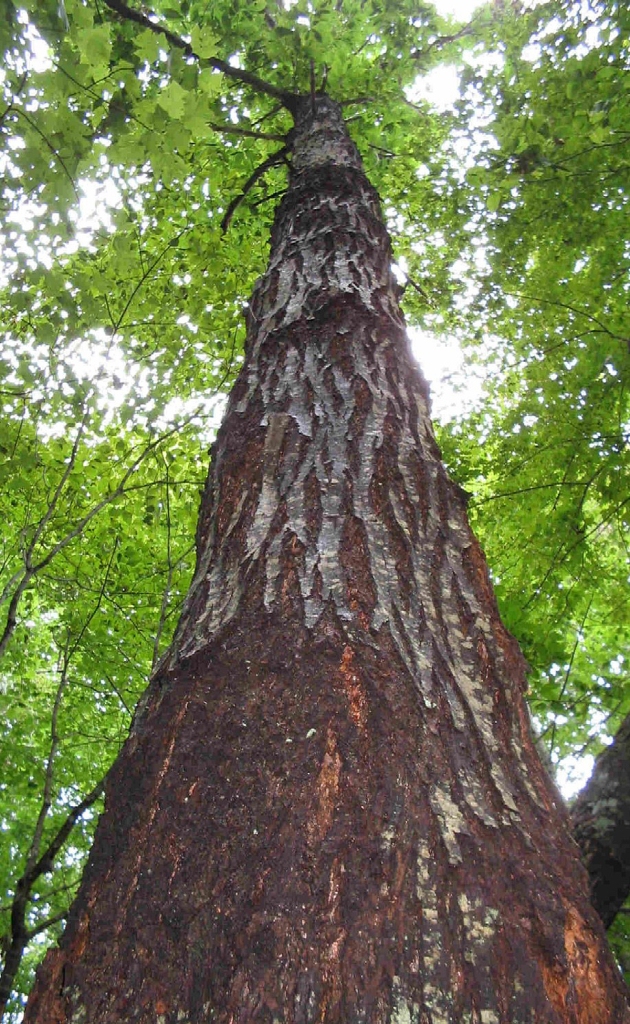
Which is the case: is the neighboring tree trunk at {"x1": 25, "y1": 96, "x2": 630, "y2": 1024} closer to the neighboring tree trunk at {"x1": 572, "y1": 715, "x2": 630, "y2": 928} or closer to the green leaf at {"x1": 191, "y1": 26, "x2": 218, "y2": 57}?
the green leaf at {"x1": 191, "y1": 26, "x2": 218, "y2": 57}

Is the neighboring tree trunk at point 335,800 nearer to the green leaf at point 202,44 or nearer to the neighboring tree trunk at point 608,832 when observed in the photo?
the green leaf at point 202,44

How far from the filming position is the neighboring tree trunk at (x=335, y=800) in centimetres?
100

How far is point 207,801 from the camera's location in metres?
1.21

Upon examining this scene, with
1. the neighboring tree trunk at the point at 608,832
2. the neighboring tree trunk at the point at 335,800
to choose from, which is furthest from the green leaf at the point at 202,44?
the neighboring tree trunk at the point at 608,832

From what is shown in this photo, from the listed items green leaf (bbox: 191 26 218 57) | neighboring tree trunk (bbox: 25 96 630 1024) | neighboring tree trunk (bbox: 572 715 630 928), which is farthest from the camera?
neighboring tree trunk (bbox: 572 715 630 928)

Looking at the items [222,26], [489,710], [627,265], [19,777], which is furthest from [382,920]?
[19,777]

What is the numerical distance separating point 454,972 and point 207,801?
0.48m

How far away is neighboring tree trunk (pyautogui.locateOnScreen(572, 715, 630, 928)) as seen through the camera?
115 inches

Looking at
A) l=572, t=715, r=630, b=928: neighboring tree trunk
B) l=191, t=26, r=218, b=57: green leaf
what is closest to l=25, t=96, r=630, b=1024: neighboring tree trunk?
l=191, t=26, r=218, b=57: green leaf

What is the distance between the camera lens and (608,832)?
297 cm

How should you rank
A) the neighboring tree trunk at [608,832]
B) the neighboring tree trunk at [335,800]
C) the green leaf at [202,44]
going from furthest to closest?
the neighboring tree trunk at [608,832] < the green leaf at [202,44] < the neighboring tree trunk at [335,800]

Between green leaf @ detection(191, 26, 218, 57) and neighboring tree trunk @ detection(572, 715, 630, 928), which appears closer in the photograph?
green leaf @ detection(191, 26, 218, 57)

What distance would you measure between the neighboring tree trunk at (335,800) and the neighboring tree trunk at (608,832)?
73.4 inches

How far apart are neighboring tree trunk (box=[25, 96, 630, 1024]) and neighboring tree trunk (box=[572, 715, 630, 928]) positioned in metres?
1.86
